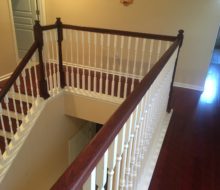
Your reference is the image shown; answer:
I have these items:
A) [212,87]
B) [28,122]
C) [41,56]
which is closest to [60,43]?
[41,56]

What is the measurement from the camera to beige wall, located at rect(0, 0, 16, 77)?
406 centimetres

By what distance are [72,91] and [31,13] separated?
7.86 ft

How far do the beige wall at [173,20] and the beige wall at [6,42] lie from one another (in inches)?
44.6

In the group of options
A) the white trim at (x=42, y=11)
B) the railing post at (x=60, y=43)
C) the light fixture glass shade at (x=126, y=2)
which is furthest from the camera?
the white trim at (x=42, y=11)

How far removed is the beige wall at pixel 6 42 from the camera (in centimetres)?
406

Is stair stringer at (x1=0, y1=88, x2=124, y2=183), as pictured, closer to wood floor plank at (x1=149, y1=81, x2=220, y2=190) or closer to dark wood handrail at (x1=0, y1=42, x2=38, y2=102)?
dark wood handrail at (x1=0, y1=42, x2=38, y2=102)

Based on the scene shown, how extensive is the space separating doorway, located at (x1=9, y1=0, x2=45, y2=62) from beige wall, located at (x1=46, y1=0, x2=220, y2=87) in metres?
0.62

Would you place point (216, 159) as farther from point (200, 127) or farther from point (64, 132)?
point (64, 132)

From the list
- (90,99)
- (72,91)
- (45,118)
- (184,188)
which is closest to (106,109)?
(90,99)

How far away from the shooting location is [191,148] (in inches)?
97.6

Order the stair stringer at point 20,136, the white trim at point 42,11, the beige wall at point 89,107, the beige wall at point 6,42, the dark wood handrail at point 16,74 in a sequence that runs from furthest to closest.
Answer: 1. the white trim at point 42,11
2. the beige wall at point 6,42
3. the beige wall at point 89,107
4. the stair stringer at point 20,136
5. the dark wood handrail at point 16,74

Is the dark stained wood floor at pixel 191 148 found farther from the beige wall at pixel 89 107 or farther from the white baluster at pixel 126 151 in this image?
the beige wall at pixel 89 107

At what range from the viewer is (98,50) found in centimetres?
448

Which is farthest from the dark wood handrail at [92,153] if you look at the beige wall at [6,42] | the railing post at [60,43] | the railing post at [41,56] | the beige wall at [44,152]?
the beige wall at [6,42]
